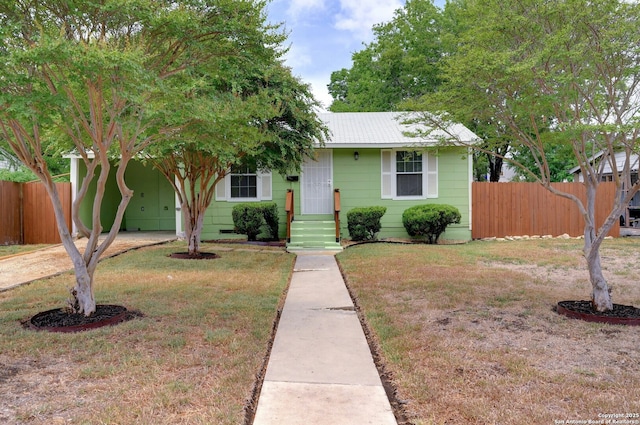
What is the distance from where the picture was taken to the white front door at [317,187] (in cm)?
1240

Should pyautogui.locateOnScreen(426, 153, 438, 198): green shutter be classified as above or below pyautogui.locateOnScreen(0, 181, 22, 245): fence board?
above

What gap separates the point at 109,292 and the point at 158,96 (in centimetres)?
282

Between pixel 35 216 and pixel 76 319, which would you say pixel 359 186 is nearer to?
pixel 35 216

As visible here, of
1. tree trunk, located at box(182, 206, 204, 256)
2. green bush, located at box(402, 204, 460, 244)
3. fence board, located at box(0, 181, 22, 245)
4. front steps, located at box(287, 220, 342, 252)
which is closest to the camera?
tree trunk, located at box(182, 206, 204, 256)

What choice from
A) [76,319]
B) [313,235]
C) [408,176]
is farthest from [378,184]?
[76,319]

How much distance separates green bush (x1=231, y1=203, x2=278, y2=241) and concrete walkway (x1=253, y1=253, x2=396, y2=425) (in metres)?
6.38

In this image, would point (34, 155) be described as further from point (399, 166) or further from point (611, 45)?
point (399, 166)

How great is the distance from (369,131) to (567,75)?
8946 mm

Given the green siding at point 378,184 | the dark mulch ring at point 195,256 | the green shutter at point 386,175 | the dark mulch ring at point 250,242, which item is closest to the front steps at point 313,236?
the dark mulch ring at point 250,242

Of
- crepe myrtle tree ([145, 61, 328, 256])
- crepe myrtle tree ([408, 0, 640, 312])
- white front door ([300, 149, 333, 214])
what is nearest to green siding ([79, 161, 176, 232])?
white front door ([300, 149, 333, 214])

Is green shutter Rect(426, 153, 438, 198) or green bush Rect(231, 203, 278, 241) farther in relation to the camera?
green shutter Rect(426, 153, 438, 198)

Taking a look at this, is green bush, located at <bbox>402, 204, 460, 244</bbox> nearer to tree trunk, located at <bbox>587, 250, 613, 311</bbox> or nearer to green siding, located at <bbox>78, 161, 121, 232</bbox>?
tree trunk, located at <bbox>587, 250, 613, 311</bbox>

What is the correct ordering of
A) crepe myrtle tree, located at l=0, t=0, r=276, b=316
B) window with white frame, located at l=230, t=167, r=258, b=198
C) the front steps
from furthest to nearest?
window with white frame, located at l=230, t=167, r=258, b=198, the front steps, crepe myrtle tree, located at l=0, t=0, r=276, b=316

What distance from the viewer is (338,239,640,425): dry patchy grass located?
262 cm
